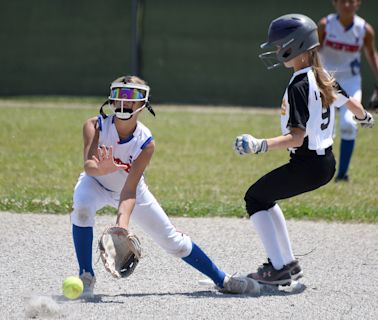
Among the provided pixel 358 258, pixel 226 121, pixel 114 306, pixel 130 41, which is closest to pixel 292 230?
pixel 358 258

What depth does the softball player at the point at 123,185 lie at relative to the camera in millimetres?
5141

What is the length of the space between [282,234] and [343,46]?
203 inches

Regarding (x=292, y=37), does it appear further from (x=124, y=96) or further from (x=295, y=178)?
(x=124, y=96)

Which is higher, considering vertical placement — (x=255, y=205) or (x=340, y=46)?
(x=255, y=205)

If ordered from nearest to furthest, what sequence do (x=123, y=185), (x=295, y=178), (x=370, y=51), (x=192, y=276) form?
1. (x=123, y=185)
2. (x=295, y=178)
3. (x=192, y=276)
4. (x=370, y=51)

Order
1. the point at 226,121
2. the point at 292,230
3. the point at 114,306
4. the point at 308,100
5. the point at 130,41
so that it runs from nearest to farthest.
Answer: the point at 114,306 < the point at 308,100 < the point at 292,230 < the point at 226,121 < the point at 130,41

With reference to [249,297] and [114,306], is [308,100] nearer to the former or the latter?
[249,297]

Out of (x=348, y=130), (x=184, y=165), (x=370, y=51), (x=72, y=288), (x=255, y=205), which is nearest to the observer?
(x=72, y=288)

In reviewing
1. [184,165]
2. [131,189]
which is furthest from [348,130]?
[131,189]

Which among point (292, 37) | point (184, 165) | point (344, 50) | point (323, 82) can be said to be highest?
point (292, 37)

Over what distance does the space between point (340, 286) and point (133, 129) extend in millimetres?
1672

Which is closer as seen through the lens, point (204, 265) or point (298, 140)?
point (298, 140)

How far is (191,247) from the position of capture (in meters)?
5.31

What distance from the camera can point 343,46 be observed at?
1020cm
